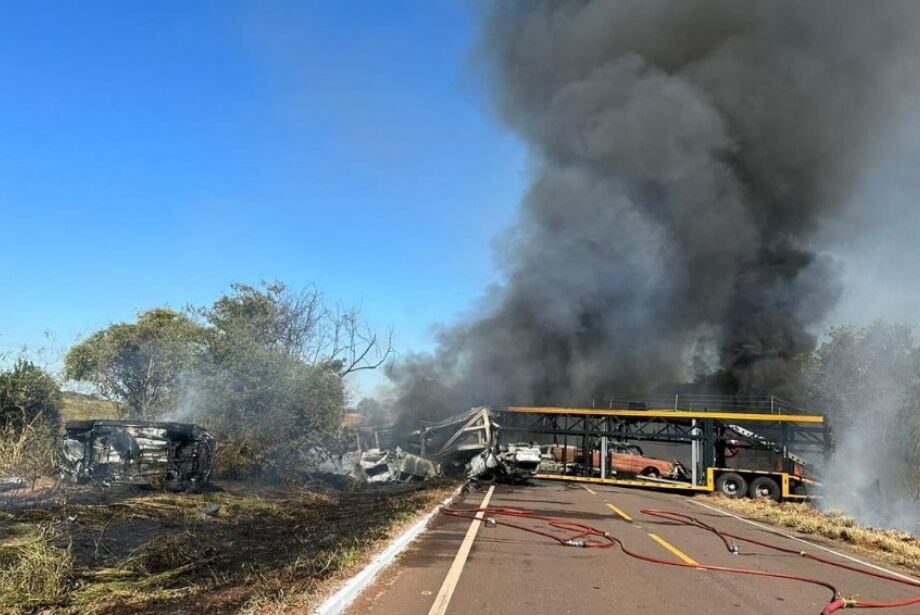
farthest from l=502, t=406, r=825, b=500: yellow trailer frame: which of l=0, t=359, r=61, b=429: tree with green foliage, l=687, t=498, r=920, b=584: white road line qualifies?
l=0, t=359, r=61, b=429: tree with green foliage

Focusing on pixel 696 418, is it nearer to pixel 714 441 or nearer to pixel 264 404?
pixel 714 441

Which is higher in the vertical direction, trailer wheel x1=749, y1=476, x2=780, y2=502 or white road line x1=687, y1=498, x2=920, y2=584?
trailer wheel x1=749, y1=476, x2=780, y2=502

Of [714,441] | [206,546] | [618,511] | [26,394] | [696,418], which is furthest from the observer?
[696,418]

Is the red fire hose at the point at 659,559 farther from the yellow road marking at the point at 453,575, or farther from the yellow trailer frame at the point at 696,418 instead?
the yellow trailer frame at the point at 696,418

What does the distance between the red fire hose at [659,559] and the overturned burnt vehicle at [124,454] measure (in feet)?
21.4

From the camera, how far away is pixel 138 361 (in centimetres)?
2930

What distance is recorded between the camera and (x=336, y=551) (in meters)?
7.00

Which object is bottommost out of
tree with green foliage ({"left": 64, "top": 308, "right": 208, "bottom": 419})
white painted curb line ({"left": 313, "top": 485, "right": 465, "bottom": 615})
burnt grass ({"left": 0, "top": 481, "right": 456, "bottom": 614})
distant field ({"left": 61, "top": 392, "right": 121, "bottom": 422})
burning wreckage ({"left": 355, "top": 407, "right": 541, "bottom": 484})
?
burnt grass ({"left": 0, "top": 481, "right": 456, "bottom": 614})

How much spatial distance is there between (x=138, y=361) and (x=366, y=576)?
88.5 ft

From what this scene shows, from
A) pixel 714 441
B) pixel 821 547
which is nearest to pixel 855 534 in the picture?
pixel 821 547

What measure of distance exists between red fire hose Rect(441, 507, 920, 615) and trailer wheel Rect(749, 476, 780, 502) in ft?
28.3

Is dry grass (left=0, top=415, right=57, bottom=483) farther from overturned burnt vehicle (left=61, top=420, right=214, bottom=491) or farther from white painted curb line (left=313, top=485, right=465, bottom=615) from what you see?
white painted curb line (left=313, top=485, right=465, bottom=615)

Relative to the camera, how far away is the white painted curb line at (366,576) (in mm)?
4827

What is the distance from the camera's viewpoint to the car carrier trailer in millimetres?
21672
